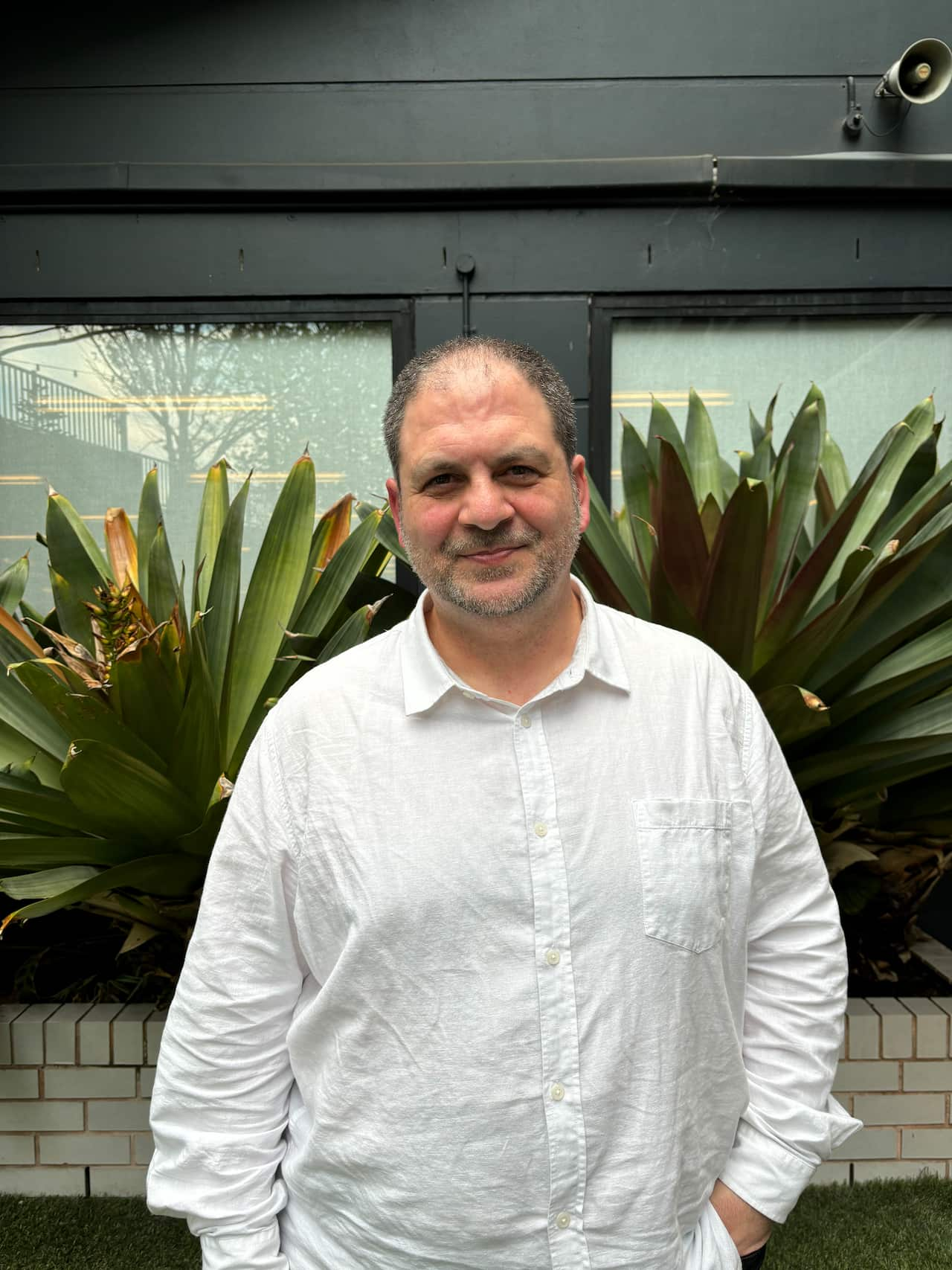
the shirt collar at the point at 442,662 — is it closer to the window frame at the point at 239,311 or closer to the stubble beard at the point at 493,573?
the stubble beard at the point at 493,573

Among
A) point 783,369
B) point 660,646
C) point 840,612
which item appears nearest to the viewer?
point 660,646

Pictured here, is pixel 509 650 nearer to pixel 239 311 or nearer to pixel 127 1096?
pixel 127 1096

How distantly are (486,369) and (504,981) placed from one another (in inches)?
29.8

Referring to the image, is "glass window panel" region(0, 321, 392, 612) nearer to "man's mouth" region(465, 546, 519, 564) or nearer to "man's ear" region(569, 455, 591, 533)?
"man's ear" region(569, 455, 591, 533)

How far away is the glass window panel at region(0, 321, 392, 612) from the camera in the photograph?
3.62 meters

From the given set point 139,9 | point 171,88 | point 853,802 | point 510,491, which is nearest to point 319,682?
point 510,491

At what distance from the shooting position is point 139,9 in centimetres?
350

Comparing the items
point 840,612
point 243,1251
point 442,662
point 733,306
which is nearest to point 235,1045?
point 243,1251

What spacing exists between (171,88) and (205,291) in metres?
0.72

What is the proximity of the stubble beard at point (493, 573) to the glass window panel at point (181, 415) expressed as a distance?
8.06 feet

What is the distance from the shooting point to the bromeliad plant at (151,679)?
81.6 inches

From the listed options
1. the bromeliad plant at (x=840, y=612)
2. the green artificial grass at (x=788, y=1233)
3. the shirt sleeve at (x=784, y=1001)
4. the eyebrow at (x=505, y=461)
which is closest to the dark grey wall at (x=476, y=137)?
the bromeliad plant at (x=840, y=612)

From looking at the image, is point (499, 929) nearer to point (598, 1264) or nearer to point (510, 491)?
point (598, 1264)

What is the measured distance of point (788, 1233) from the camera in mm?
2273
